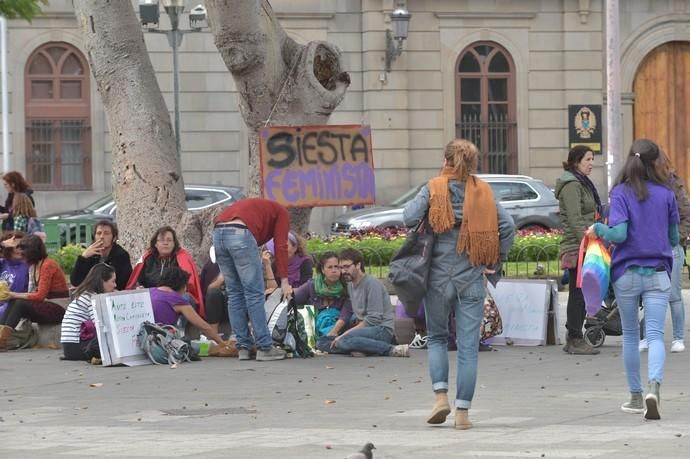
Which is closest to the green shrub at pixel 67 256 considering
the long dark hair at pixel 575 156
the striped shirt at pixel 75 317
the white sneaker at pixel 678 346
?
the striped shirt at pixel 75 317

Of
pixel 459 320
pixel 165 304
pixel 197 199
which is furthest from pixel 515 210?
pixel 459 320

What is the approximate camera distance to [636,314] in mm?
10664

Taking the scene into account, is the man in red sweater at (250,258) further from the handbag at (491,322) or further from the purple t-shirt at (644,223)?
the purple t-shirt at (644,223)

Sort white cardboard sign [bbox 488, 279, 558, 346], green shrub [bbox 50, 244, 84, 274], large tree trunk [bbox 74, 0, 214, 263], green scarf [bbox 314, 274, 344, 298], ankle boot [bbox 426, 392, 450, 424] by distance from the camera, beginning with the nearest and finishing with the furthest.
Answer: ankle boot [bbox 426, 392, 450, 424], green scarf [bbox 314, 274, 344, 298], white cardboard sign [bbox 488, 279, 558, 346], large tree trunk [bbox 74, 0, 214, 263], green shrub [bbox 50, 244, 84, 274]

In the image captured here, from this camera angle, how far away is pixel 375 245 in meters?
24.8

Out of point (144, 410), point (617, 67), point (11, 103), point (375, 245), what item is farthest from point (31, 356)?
point (11, 103)

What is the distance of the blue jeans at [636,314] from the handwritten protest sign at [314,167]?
575 centimetres

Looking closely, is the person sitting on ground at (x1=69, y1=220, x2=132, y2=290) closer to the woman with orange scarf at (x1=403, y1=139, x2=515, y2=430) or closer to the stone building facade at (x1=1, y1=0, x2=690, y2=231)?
the woman with orange scarf at (x1=403, y1=139, x2=515, y2=430)

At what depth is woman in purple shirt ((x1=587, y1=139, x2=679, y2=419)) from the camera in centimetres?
1062

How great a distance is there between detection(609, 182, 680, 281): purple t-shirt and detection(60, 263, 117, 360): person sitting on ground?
5.65 meters

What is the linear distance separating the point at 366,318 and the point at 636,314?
15.3 feet

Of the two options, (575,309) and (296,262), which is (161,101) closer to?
(296,262)

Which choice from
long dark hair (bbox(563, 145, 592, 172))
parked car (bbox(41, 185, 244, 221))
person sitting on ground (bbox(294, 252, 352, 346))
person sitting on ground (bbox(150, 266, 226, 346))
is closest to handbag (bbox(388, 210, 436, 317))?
long dark hair (bbox(563, 145, 592, 172))

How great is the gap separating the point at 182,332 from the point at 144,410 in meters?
3.82
